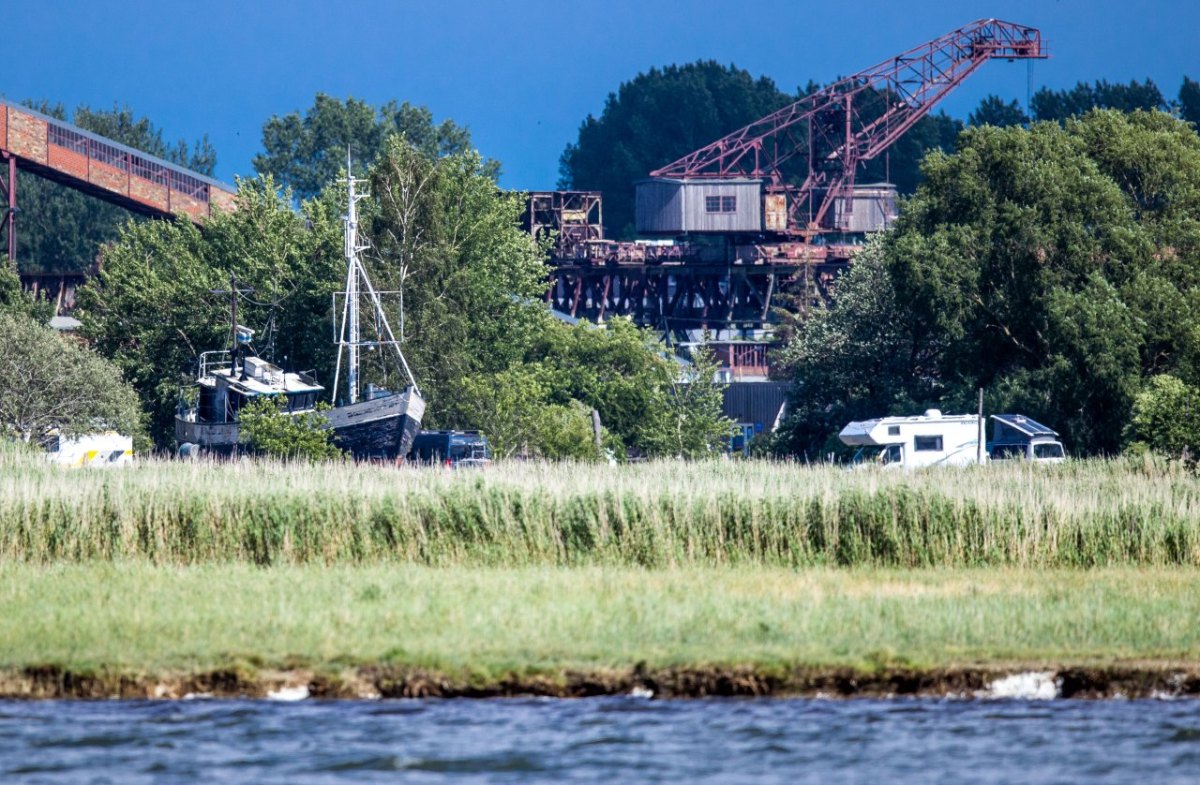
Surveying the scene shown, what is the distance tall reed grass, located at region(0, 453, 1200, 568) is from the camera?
28.4 m

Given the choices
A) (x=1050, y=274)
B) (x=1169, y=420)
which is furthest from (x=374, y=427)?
(x=1169, y=420)

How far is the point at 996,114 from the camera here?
165375mm

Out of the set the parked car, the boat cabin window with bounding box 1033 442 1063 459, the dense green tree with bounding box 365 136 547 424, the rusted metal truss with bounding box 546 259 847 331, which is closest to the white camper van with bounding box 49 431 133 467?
the dense green tree with bounding box 365 136 547 424

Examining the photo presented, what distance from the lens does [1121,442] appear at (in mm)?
63062

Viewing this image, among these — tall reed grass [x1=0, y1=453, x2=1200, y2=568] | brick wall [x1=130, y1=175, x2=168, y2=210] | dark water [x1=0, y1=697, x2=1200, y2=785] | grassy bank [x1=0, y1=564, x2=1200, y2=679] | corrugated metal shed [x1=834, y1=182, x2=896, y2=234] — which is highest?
corrugated metal shed [x1=834, y1=182, x2=896, y2=234]

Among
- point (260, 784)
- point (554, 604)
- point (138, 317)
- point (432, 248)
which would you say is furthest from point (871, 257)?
point (260, 784)

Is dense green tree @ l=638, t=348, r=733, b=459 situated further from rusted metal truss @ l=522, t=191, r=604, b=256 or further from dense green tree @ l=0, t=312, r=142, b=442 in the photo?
rusted metal truss @ l=522, t=191, r=604, b=256

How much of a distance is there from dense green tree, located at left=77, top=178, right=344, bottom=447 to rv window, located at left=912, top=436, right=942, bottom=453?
29.0 m

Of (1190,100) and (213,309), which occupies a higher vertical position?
(1190,100)

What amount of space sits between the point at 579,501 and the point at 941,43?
9279 centimetres

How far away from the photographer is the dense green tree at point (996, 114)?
533ft

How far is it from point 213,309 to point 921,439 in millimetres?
34735

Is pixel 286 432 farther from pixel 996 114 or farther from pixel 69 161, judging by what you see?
pixel 996 114

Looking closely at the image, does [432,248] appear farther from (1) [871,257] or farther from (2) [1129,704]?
(2) [1129,704]
